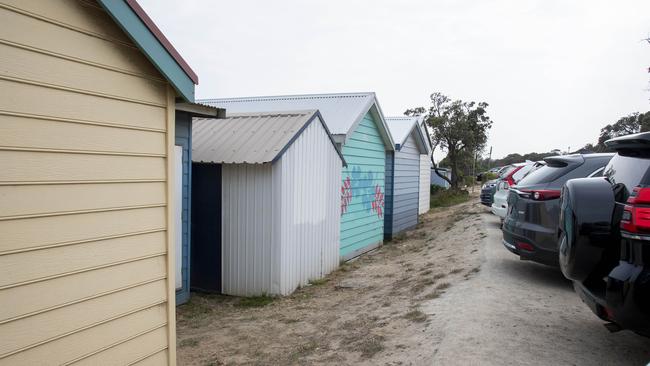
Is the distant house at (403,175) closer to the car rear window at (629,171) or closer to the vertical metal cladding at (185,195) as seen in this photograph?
the vertical metal cladding at (185,195)

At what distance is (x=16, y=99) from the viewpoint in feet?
8.33

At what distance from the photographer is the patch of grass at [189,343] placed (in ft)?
18.1

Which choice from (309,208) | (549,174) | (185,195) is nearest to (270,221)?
(309,208)

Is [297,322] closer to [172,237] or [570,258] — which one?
[172,237]

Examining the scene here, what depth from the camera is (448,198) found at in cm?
2700

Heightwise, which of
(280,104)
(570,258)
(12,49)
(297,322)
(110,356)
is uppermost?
(280,104)

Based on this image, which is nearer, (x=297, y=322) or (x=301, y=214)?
(x=297, y=322)

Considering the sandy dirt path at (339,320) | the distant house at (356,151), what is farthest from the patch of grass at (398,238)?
the sandy dirt path at (339,320)

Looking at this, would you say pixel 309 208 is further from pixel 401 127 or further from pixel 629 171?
pixel 401 127

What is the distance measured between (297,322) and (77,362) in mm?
3752

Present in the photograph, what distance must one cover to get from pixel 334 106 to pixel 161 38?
28.2 feet

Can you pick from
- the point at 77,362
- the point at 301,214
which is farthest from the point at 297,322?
the point at 77,362

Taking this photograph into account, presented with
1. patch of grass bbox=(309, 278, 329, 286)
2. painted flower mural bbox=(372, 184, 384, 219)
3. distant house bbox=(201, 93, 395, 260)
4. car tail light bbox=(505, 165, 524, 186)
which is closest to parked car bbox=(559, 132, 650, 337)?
patch of grass bbox=(309, 278, 329, 286)

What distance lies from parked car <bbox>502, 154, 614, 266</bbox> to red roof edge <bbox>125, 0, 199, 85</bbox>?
4.58 metres
